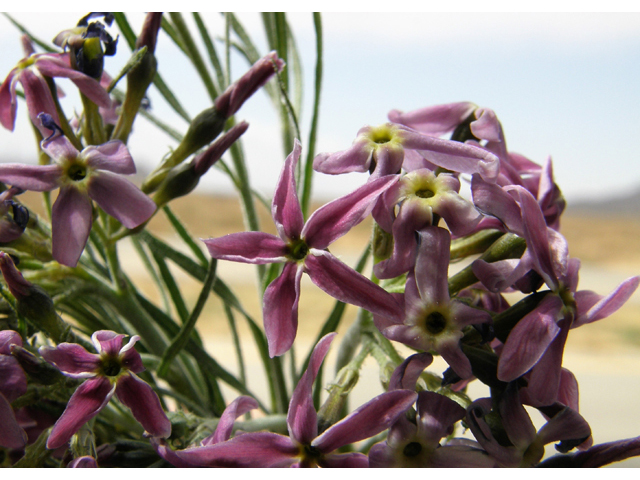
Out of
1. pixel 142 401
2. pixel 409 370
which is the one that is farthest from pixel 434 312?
pixel 142 401

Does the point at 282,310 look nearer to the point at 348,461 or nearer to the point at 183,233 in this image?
the point at 348,461

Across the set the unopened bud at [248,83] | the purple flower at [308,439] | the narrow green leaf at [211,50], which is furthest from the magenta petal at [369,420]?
the narrow green leaf at [211,50]

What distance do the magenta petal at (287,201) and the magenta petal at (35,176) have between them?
120 millimetres

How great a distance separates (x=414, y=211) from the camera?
0.24m

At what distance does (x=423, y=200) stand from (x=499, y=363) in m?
0.08

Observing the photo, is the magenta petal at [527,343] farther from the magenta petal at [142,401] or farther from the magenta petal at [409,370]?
the magenta petal at [142,401]

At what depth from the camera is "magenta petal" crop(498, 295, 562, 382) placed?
228 mm

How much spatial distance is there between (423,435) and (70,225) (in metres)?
0.20

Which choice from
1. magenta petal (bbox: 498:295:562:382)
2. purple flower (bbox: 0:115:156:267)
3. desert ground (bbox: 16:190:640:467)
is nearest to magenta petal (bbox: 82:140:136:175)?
purple flower (bbox: 0:115:156:267)

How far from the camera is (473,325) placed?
9.7 inches

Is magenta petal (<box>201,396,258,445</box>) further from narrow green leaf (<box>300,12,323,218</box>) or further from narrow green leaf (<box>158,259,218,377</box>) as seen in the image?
narrow green leaf (<box>300,12,323,218</box>)

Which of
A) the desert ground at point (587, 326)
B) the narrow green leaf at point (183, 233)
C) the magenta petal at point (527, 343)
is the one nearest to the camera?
the magenta petal at point (527, 343)

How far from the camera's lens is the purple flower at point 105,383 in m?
0.25

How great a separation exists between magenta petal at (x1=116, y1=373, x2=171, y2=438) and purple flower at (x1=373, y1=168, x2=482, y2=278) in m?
0.12
